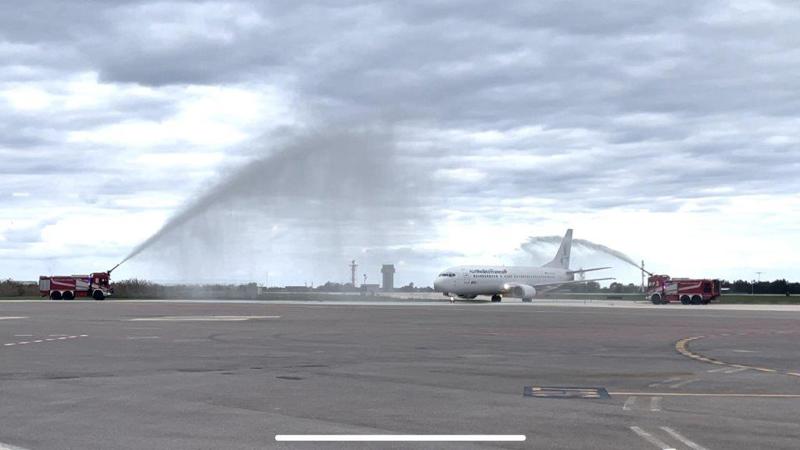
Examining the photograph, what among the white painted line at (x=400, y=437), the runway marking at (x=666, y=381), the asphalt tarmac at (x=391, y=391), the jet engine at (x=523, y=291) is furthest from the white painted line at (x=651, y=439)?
the jet engine at (x=523, y=291)

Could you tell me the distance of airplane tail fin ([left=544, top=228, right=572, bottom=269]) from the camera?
136 metres

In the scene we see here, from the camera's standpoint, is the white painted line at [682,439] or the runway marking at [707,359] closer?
the white painted line at [682,439]

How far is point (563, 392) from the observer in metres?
18.1

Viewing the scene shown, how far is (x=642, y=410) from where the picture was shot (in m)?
15.5

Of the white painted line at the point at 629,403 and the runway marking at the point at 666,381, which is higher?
the runway marking at the point at 666,381

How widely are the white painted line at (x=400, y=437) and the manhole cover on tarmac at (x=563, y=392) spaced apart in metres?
4.90

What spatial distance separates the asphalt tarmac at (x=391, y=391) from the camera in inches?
513

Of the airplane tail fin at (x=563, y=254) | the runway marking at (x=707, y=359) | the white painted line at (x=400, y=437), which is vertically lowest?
the white painted line at (x=400, y=437)

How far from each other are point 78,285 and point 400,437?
93.3 m

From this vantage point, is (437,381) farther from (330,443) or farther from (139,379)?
(330,443)

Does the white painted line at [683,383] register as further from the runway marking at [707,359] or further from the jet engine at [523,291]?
the jet engine at [523,291]

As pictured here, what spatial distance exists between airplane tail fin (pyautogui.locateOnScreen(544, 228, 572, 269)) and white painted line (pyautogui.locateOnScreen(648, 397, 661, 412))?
393 feet

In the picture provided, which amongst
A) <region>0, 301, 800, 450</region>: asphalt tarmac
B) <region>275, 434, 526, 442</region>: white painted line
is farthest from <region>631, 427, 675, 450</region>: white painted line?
<region>275, 434, 526, 442</region>: white painted line

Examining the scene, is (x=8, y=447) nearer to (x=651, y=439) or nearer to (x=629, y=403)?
(x=651, y=439)
